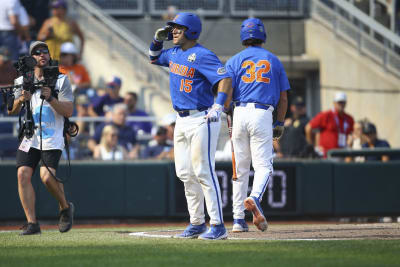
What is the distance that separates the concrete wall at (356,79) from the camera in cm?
1873

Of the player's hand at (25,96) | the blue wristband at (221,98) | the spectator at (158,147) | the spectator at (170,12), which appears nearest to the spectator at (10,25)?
the spectator at (170,12)

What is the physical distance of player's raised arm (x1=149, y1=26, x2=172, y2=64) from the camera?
873 cm

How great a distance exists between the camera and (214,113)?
26.4 feet

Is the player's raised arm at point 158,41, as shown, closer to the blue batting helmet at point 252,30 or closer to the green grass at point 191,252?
the blue batting helmet at point 252,30

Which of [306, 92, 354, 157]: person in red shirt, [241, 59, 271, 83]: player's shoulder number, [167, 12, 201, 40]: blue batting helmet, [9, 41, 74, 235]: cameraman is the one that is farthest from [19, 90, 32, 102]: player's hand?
[306, 92, 354, 157]: person in red shirt

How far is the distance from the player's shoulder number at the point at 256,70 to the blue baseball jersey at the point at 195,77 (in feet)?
3.22

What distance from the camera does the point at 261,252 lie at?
7238 millimetres

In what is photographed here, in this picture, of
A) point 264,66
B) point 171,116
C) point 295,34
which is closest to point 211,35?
point 295,34

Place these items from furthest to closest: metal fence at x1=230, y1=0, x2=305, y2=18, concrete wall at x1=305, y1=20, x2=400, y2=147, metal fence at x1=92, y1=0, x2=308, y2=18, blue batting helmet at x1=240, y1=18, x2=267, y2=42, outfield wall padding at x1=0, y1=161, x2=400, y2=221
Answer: metal fence at x1=230, y1=0, x2=305, y2=18, metal fence at x1=92, y1=0, x2=308, y2=18, concrete wall at x1=305, y1=20, x2=400, y2=147, outfield wall padding at x1=0, y1=161, x2=400, y2=221, blue batting helmet at x1=240, y1=18, x2=267, y2=42

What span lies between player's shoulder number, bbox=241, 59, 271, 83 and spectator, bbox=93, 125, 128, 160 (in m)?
5.04

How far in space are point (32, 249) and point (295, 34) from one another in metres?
13.9

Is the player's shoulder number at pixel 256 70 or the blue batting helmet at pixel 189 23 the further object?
the player's shoulder number at pixel 256 70

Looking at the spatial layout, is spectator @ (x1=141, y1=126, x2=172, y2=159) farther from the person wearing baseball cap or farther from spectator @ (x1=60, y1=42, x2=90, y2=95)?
spectator @ (x1=60, y1=42, x2=90, y2=95)

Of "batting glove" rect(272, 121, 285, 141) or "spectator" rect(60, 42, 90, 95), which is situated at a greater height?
"spectator" rect(60, 42, 90, 95)
